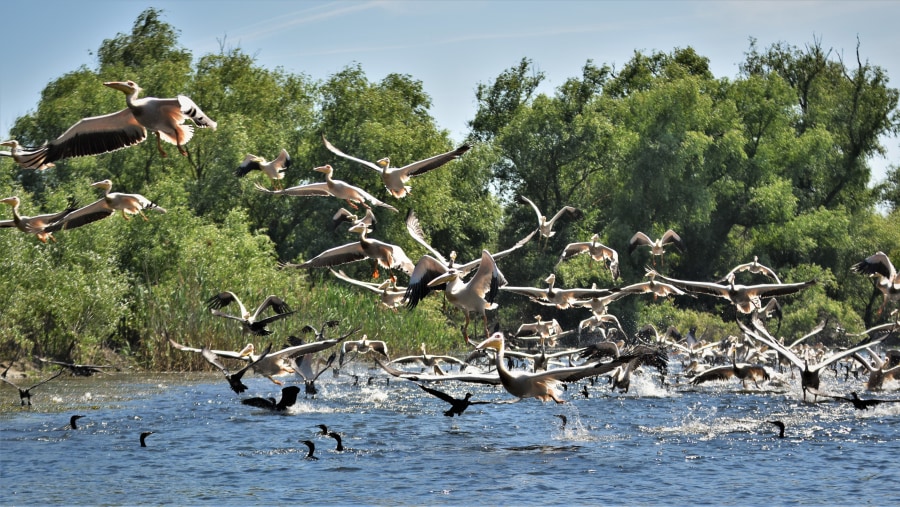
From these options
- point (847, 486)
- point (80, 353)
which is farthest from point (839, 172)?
point (847, 486)

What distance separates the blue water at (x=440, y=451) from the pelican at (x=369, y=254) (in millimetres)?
2859

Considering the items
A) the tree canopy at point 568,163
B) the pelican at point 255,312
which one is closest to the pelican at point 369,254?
the pelican at point 255,312

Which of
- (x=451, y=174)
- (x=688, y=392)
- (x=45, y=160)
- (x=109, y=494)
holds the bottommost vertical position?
(x=109, y=494)

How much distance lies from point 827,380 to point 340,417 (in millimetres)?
15303

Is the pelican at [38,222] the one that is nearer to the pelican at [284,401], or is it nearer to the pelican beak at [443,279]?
the pelican beak at [443,279]

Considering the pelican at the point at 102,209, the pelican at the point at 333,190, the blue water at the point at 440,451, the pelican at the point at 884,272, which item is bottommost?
the blue water at the point at 440,451

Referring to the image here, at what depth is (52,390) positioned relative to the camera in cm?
2405

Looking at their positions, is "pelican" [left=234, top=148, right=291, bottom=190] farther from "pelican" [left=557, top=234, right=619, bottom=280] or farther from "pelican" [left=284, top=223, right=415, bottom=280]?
"pelican" [left=557, top=234, right=619, bottom=280]

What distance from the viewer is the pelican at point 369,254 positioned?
17203mm

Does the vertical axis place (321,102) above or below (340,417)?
above

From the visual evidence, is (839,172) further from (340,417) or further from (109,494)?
(109,494)

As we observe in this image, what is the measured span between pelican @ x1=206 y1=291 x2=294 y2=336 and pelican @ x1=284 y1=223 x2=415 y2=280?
1364 millimetres

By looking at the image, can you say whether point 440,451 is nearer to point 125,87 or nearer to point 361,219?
point 361,219

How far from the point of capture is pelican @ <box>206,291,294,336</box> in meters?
19.5
